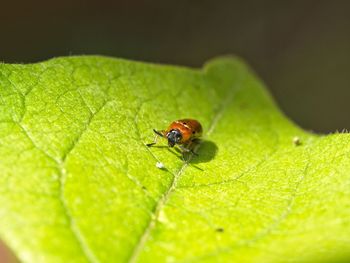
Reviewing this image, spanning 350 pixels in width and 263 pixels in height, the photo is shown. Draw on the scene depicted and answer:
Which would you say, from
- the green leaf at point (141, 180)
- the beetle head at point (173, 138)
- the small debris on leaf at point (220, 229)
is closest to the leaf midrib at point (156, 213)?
the green leaf at point (141, 180)

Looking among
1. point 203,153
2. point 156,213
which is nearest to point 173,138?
point 203,153

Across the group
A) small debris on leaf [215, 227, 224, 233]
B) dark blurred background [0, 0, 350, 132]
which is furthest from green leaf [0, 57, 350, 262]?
dark blurred background [0, 0, 350, 132]

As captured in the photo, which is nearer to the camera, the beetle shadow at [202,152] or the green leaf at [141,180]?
the green leaf at [141,180]

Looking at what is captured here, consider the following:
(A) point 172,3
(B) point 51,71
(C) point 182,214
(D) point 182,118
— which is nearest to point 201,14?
(A) point 172,3

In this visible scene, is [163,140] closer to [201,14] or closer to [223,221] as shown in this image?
[223,221]

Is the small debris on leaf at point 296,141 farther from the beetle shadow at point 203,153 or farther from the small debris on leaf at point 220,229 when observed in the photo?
the small debris on leaf at point 220,229

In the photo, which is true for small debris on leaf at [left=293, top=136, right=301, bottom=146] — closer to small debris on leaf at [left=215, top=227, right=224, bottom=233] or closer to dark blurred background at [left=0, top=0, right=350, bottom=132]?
small debris on leaf at [left=215, top=227, right=224, bottom=233]
